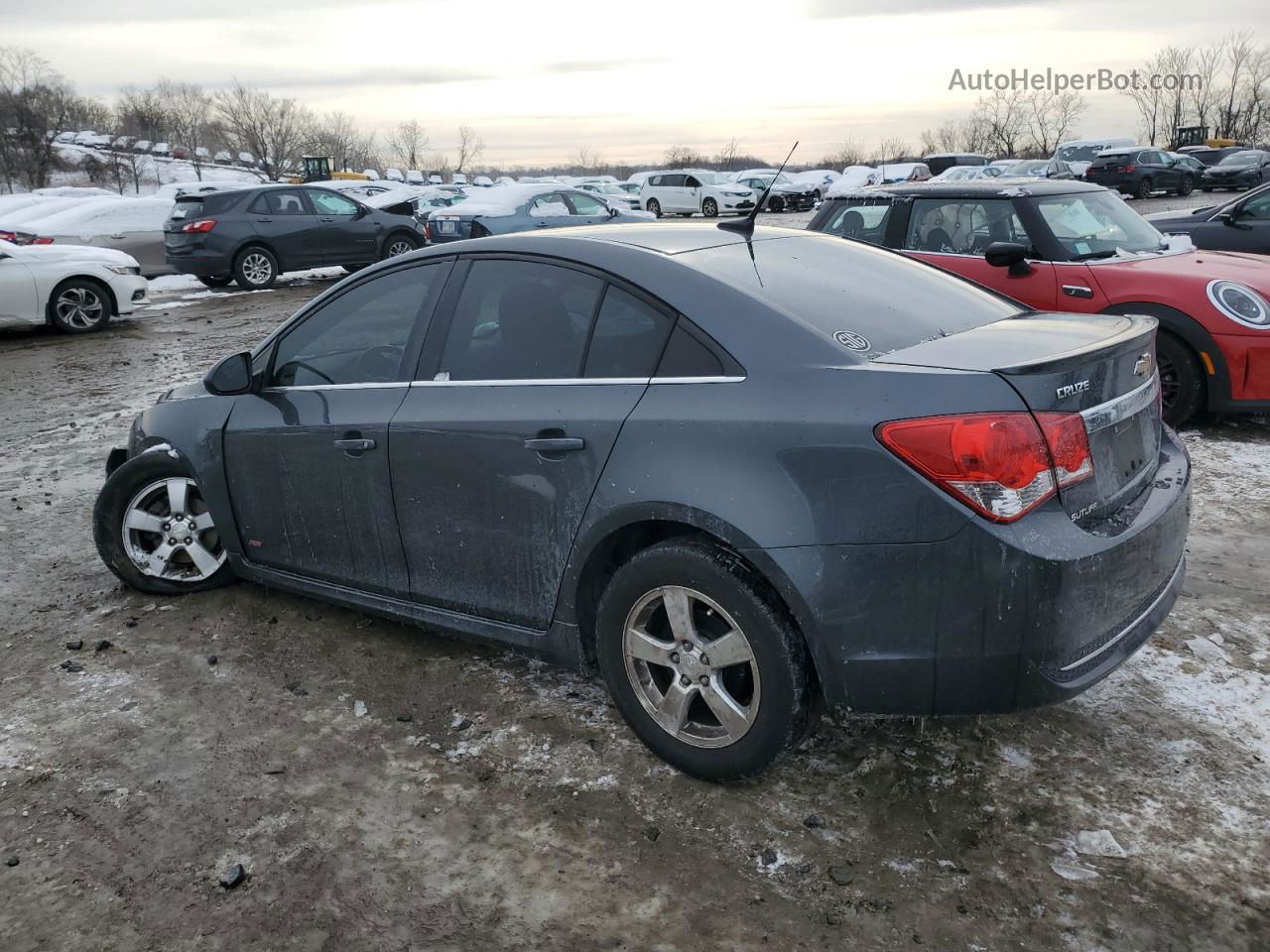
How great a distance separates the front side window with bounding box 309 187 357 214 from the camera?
58.0 feet

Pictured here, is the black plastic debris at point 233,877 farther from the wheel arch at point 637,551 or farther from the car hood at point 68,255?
the car hood at point 68,255

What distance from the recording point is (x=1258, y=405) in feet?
20.6

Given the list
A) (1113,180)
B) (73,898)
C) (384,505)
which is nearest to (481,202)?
(384,505)

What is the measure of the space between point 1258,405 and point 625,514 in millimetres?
5140

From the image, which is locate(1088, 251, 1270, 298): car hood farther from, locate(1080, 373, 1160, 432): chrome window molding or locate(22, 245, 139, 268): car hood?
locate(22, 245, 139, 268): car hood

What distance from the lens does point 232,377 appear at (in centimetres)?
419

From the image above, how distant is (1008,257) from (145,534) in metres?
5.35

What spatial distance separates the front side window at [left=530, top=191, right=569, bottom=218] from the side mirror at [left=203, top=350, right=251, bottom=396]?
14387 mm

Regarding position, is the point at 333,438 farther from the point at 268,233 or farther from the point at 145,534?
the point at 268,233

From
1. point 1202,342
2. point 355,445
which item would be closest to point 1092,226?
point 1202,342

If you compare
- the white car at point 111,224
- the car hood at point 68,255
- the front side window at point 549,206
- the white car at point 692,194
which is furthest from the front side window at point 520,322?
the white car at point 692,194

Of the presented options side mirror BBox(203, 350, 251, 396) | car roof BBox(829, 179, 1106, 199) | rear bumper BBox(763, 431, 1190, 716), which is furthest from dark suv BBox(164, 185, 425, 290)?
rear bumper BBox(763, 431, 1190, 716)

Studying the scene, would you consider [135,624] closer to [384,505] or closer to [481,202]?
[384,505]

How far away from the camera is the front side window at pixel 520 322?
328 cm
